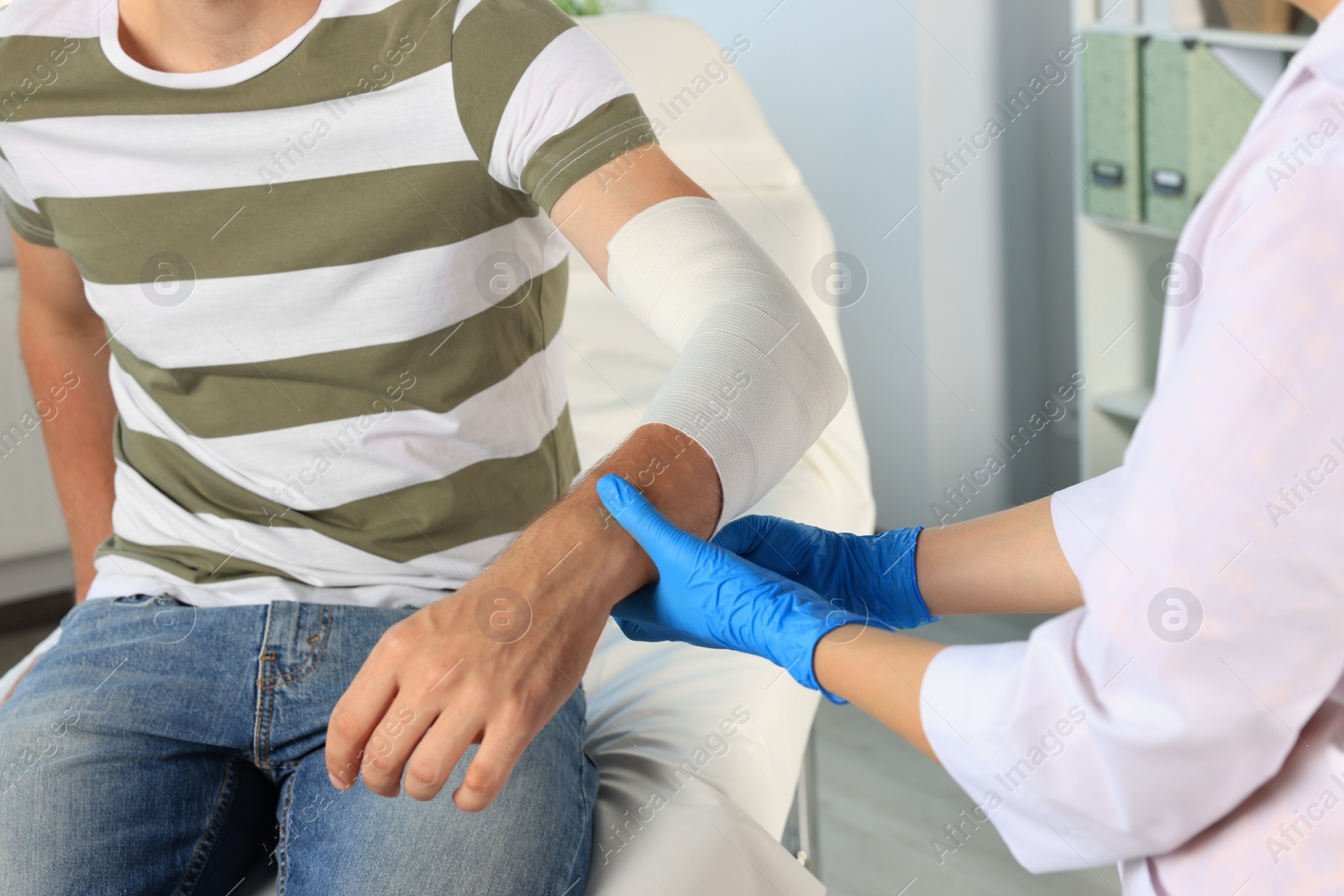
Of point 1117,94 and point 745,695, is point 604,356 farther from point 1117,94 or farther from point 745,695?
point 1117,94

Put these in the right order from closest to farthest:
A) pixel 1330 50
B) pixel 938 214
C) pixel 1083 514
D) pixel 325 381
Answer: pixel 1330 50 → pixel 1083 514 → pixel 325 381 → pixel 938 214

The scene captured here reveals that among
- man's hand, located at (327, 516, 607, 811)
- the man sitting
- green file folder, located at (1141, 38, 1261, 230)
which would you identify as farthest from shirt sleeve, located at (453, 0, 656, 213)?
green file folder, located at (1141, 38, 1261, 230)

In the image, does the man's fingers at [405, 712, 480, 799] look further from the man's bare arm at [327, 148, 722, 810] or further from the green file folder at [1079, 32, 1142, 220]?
the green file folder at [1079, 32, 1142, 220]

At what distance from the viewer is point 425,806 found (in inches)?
28.7

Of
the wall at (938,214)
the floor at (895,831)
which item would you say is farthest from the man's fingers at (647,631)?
the wall at (938,214)

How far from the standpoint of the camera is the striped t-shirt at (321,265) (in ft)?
2.93

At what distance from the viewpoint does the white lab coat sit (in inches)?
18.2

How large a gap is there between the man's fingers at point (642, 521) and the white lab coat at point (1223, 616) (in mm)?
169

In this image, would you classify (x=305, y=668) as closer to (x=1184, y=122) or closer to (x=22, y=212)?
(x=22, y=212)

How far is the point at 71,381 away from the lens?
1.10 metres

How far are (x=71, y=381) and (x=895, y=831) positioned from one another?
117 centimetres

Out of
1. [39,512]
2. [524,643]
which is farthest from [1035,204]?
[39,512]

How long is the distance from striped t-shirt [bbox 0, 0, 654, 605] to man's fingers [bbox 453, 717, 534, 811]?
0.96 ft

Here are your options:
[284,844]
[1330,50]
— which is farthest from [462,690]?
[1330,50]
